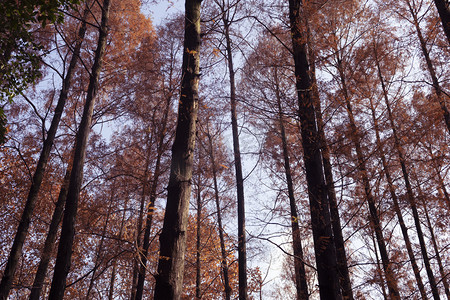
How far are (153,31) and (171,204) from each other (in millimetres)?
10276

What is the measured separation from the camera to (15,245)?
5762mm

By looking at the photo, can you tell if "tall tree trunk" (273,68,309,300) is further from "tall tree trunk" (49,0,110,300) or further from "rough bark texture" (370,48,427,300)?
"tall tree trunk" (49,0,110,300)

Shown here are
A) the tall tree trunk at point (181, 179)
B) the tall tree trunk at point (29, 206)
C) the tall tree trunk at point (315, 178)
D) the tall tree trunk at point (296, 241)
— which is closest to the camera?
the tall tree trunk at point (181, 179)

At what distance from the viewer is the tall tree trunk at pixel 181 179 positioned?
7.85ft

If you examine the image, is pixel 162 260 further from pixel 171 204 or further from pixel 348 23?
pixel 348 23

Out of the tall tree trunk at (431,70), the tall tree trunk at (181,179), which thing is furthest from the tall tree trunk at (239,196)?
the tall tree trunk at (431,70)

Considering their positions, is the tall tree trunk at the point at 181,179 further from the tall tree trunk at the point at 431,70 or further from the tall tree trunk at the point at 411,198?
the tall tree trunk at the point at 431,70

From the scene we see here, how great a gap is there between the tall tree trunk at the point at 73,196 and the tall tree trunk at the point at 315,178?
3.77 m

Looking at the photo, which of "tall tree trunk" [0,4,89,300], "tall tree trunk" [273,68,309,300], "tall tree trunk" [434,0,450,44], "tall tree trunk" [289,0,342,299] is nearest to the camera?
"tall tree trunk" [289,0,342,299]

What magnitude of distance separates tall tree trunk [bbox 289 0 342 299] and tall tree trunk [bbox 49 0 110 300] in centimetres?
377

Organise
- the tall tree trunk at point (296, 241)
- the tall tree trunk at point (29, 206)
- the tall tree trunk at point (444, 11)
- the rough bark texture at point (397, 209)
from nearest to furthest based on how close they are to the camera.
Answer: the tall tree trunk at point (29, 206)
the tall tree trunk at point (444, 11)
the rough bark texture at point (397, 209)
the tall tree trunk at point (296, 241)

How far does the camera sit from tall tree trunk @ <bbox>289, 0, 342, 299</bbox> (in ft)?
10.1

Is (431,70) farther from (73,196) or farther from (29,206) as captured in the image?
(29,206)

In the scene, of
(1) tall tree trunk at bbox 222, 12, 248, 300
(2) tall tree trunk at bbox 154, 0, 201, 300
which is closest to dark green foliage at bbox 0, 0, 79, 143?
(2) tall tree trunk at bbox 154, 0, 201, 300
